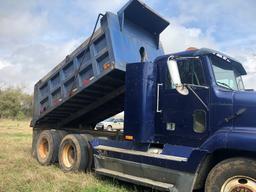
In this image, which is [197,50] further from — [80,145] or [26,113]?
[26,113]

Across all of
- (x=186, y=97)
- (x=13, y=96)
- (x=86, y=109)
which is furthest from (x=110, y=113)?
(x=13, y=96)

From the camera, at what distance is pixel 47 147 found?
9570mm

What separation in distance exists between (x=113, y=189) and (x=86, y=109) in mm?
2977

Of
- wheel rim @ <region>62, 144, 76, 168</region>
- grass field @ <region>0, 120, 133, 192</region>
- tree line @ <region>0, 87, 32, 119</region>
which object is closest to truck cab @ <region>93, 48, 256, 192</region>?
grass field @ <region>0, 120, 133, 192</region>

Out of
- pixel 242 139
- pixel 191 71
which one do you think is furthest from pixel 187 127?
pixel 242 139

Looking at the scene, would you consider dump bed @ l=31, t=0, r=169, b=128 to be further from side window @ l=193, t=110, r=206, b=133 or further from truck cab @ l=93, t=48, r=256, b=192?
side window @ l=193, t=110, r=206, b=133

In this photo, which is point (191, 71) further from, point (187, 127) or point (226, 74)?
point (187, 127)

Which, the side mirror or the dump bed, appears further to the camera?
the dump bed

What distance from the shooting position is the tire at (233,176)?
192 inches

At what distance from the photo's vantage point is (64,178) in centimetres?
725

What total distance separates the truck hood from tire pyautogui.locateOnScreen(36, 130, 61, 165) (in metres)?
5.22

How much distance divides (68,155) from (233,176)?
4628mm

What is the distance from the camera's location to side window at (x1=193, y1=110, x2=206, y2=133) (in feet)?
A: 18.9

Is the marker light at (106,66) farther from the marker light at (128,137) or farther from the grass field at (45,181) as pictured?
the grass field at (45,181)
